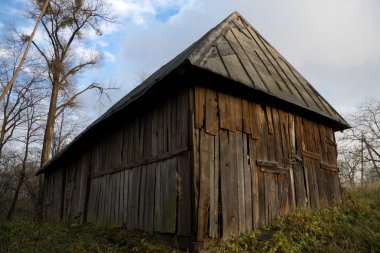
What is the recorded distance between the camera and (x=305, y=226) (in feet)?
21.4

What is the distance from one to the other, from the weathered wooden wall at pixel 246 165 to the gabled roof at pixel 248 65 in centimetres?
50

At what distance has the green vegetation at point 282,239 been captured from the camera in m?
5.62

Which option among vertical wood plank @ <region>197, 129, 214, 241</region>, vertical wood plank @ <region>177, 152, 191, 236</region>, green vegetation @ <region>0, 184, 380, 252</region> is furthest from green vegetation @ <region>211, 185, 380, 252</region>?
vertical wood plank @ <region>177, 152, 191, 236</region>

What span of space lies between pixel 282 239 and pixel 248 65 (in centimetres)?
379

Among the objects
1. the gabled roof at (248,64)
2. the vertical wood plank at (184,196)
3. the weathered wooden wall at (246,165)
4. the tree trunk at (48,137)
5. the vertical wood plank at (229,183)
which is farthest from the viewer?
the tree trunk at (48,137)

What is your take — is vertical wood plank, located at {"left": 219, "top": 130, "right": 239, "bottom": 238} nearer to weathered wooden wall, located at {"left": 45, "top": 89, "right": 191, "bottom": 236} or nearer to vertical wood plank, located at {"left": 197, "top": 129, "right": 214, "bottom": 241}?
vertical wood plank, located at {"left": 197, "top": 129, "right": 214, "bottom": 241}

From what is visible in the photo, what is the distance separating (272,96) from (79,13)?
16775 millimetres

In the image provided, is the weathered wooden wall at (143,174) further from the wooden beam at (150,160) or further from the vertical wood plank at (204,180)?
the vertical wood plank at (204,180)

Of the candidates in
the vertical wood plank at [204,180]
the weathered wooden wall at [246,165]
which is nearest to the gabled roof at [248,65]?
the weathered wooden wall at [246,165]

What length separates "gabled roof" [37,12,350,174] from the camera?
614cm

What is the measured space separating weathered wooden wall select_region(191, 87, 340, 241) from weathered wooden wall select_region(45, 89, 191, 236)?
30 centimetres

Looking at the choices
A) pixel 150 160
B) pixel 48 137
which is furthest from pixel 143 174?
pixel 48 137

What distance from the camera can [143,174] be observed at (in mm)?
7289

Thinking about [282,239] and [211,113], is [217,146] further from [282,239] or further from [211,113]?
[282,239]
